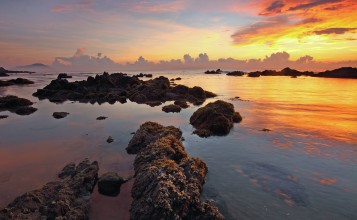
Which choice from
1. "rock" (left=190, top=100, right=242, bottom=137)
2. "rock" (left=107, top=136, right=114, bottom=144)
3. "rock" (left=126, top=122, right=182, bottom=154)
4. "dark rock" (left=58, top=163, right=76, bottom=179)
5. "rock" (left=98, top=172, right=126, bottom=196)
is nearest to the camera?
"rock" (left=98, top=172, right=126, bottom=196)

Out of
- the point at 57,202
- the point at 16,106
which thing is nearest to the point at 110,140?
the point at 57,202

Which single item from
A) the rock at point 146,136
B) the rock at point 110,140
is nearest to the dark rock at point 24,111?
the rock at point 110,140

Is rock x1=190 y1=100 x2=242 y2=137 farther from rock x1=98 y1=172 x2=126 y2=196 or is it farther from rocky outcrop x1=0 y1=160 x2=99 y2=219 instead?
rocky outcrop x1=0 y1=160 x2=99 y2=219

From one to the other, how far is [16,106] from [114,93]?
47.7 feet

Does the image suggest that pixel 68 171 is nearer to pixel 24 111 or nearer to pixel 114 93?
pixel 24 111

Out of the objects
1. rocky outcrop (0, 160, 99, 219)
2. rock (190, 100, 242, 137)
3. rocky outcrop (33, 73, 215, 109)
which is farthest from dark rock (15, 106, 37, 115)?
rocky outcrop (0, 160, 99, 219)

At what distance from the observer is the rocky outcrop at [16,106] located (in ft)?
100

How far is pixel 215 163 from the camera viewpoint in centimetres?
1455

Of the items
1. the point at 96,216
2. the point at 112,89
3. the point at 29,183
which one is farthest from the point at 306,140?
the point at 112,89

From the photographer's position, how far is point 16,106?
34188mm

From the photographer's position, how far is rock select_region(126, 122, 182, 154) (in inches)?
659

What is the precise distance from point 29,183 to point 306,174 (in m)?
13.4

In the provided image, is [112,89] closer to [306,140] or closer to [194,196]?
[306,140]

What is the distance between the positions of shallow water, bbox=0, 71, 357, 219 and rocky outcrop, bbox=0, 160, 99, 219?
23.1 inches
